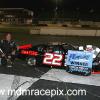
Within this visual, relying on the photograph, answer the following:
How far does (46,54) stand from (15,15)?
6002 centimetres

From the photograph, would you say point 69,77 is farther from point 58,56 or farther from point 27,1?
point 27,1

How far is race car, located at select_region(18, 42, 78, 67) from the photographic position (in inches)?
354

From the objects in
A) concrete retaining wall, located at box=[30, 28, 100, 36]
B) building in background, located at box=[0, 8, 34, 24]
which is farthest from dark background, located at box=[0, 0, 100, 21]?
concrete retaining wall, located at box=[30, 28, 100, 36]

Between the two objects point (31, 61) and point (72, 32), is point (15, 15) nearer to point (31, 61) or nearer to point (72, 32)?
point (72, 32)

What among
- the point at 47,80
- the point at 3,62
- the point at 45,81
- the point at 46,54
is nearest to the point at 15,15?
the point at 3,62

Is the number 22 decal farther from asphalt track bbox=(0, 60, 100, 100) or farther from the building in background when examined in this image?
the building in background

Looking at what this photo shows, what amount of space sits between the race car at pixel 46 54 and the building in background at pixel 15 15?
53521 mm

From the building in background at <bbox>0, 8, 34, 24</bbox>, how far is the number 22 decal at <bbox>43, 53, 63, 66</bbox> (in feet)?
178

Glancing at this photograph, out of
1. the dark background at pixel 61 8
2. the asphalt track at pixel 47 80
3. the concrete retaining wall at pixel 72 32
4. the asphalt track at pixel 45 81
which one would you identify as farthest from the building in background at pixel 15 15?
the asphalt track at pixel 45 81

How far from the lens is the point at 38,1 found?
73188mm

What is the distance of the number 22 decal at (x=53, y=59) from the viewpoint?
894 centimetres

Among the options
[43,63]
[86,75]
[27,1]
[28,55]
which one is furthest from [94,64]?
[27,1]

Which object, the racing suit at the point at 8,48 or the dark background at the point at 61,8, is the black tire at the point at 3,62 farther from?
the dark background at the point at 61,8

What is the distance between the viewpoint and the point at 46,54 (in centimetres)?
919
